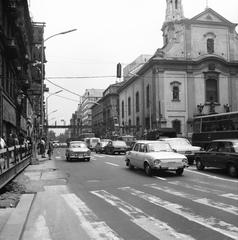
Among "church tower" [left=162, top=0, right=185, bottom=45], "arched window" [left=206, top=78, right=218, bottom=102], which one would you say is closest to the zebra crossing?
"arched window" [left=206, top=78, right=218, bottom=102]

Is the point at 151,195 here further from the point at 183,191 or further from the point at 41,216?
the point at 41,216

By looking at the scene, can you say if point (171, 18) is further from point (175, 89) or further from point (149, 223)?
point (149, 223)

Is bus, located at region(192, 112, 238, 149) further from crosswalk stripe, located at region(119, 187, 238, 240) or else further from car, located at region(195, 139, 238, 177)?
crosswalk stripe, located at region(119, 187, 238, 240)

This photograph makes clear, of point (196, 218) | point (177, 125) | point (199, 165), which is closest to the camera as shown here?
point (196, 218)

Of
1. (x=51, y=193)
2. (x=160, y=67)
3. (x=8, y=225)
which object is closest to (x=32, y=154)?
(x=51, y=193)

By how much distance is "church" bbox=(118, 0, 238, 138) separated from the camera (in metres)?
50.8

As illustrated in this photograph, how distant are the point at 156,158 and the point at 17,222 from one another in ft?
26.6

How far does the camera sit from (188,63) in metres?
51.3

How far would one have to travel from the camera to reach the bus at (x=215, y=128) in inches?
842

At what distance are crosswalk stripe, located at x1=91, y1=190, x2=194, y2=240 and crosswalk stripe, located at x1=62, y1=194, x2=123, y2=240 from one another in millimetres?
682

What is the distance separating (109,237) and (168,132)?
3029 cm

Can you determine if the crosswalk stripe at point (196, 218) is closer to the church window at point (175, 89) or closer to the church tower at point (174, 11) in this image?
the church window at point (175, 89)

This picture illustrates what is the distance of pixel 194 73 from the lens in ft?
170

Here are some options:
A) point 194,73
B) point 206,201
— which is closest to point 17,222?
point 206,201
